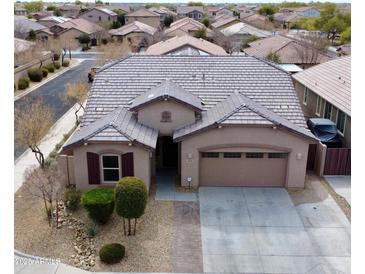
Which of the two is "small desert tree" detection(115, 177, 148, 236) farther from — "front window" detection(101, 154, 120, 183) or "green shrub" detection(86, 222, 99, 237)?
"front window" detection(101, 154, 120, 183)

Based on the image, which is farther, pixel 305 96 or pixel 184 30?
pixel 184 30

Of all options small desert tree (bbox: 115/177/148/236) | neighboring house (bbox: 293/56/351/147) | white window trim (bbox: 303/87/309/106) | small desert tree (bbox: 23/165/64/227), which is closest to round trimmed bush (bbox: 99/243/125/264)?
small desert tree (bbox: 115/177/148/236)

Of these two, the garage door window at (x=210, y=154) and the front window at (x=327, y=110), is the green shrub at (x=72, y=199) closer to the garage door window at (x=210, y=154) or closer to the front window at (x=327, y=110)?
the garage door window at (x=210, y=154)

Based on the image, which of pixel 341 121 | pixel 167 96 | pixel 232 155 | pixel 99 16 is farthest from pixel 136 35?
pixel 232 155

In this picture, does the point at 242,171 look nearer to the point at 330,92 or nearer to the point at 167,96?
the point at 167,96

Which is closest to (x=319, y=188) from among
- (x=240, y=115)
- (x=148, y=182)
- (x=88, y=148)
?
(x=240, y=115)

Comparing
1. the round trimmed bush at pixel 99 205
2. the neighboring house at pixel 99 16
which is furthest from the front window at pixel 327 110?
the neighboring house at pixel 99 16
